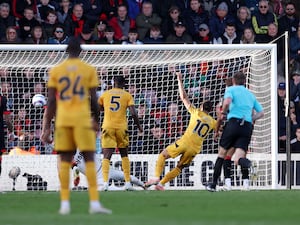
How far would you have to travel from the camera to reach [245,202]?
46.0 ft

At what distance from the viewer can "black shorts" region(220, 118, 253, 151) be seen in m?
17.2

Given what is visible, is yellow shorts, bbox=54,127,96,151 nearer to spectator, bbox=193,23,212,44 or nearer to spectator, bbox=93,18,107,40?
spectator, bbox=93,18,107,40

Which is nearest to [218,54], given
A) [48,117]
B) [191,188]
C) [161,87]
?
[161,87]

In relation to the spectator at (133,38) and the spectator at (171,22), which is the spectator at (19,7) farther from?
the spectator at (171,22)

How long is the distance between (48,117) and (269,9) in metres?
13.4

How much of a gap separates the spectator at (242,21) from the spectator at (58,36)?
4163 millimetres

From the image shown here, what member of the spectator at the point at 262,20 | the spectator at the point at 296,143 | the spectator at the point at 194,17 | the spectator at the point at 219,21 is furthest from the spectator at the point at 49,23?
the spectator at the point at 296,143

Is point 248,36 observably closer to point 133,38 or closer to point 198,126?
point 133,38

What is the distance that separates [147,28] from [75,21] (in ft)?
5.50

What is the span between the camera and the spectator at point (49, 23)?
22.7 metres

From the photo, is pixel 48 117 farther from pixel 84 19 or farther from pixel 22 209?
pixel 84 19

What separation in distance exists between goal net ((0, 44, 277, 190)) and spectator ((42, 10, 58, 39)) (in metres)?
1.85

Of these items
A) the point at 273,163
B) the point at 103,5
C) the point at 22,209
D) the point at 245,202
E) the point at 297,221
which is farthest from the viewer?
the point at 103,5

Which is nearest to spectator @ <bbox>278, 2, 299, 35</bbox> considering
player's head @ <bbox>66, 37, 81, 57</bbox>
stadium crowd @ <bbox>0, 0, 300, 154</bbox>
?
stadium crowd @ <bbox>0, 0, 300, 154</bbox>
